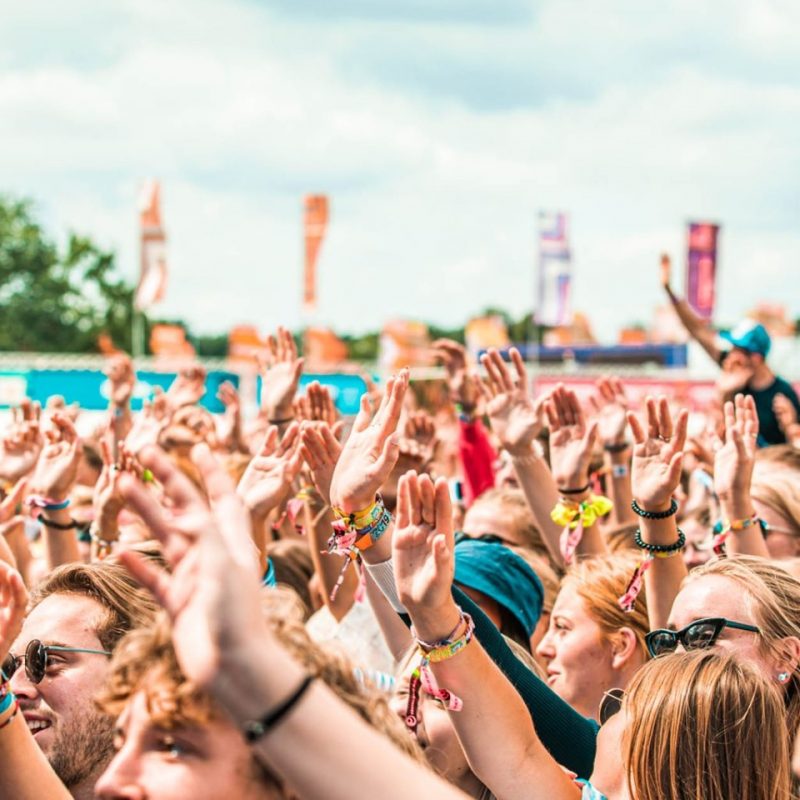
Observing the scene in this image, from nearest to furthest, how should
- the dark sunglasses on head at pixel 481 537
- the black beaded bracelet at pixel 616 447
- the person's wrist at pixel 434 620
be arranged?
the person's wrist at pixel 434 620, the dark sunglasses on head at pixel 481 537, the black beaded bracelet at pixel 616 447

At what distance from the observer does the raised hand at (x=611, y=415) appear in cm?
554

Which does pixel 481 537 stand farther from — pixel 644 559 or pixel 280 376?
pixel 280 376

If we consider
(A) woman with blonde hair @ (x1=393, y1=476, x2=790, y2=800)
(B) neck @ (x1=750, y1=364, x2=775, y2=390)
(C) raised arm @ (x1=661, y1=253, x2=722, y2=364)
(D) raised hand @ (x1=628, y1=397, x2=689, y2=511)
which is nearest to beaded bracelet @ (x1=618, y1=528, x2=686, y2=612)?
(D) raised hand @ (x1=628, y1=397, x2=689, y2=511)

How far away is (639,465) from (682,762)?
1.34 m

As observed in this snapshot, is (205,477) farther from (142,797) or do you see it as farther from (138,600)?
(138,600)

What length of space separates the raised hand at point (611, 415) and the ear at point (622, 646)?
2.12 meters

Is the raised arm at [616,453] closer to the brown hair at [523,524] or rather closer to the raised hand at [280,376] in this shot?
the brown hair at [523,524]

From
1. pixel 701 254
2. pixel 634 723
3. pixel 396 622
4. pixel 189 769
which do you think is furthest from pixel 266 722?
pixel 701 254

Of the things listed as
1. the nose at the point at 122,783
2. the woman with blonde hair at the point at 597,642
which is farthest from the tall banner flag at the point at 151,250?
the nose at the point at 122,783

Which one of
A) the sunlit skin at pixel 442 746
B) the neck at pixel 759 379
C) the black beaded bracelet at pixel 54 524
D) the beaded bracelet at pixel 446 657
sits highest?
the neck at pixel 759 379

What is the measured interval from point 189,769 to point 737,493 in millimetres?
2506

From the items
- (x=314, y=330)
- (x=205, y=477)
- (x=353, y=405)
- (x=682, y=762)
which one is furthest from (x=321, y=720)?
(x=314, y=330)

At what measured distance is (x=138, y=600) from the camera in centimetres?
288

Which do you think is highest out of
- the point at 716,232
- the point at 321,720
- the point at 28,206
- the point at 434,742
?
the point at 28,206
